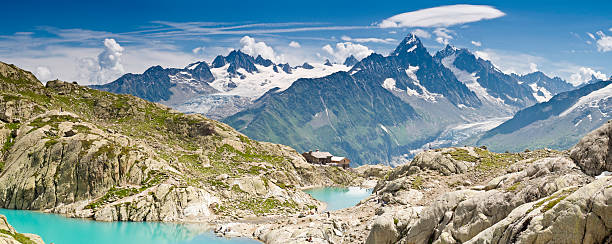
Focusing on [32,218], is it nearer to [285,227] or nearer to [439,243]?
[285,227]

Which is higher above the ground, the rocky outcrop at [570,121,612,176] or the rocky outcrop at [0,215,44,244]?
the rocky outcrop at [570,121,612,176]

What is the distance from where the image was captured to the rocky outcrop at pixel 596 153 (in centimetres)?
3912

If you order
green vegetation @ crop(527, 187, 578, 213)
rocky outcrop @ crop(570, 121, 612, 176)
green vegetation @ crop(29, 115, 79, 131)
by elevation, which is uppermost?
green vegetation @ crop(29, 115, 79, 131)

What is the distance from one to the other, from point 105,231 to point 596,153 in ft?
247

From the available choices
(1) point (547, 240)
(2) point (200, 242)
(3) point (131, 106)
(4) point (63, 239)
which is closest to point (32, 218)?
(4) point (63, 239)

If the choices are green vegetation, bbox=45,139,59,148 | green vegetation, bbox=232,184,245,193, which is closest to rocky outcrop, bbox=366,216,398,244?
green vegetation, bbox=232,184,245,193

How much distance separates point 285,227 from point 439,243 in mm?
40558

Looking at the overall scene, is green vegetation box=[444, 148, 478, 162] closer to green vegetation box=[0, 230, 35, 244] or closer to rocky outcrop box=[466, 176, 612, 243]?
rocky outcrop box=[466, 176, 612, 243]

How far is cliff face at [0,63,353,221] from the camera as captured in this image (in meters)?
94.5

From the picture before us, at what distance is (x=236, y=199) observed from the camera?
108m

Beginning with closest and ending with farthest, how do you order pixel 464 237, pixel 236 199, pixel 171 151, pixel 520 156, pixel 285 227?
pixel 464 237 → pixel 285 227 → pixel 520 156 → pixel 236 199 → pixel 171 151

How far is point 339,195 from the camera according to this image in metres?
158

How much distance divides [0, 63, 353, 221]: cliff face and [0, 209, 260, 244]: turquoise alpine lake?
306 centimetres

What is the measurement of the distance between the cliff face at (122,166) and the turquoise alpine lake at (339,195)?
10547 millimetres
